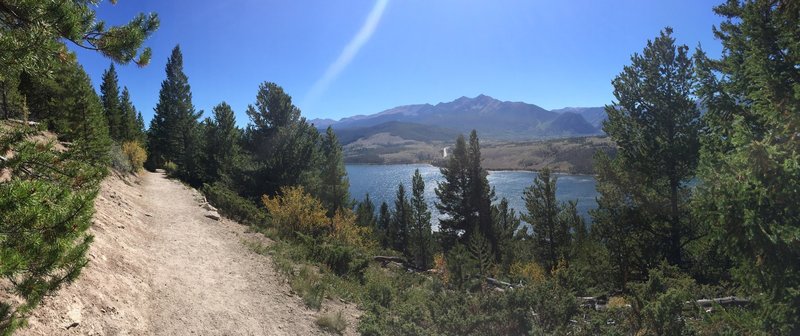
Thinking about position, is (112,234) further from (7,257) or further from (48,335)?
(7,257)

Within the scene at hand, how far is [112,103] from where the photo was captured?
43312 mm

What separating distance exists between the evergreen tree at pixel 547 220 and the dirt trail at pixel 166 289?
24.6 meters

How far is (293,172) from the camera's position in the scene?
2783 centimetres

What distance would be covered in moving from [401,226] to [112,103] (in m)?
39.6

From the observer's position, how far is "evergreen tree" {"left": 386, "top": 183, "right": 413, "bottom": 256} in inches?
1928

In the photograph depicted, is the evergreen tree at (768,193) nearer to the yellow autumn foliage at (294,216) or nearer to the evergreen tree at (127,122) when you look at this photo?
the yellow autumn foliage at (294,216)

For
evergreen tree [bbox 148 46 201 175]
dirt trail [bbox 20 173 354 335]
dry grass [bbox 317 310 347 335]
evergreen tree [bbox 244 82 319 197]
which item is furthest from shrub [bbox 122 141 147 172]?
dry grass [bbox 317 310 347 335]

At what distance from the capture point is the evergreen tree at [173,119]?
44062 millimetres

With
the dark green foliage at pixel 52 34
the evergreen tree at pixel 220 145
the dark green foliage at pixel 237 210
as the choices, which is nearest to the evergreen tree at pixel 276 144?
the evergreen tree at pixel 220 145

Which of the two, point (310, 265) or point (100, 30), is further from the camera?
point (310, 265)

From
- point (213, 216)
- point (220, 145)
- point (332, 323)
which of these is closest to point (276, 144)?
point (220, 145)

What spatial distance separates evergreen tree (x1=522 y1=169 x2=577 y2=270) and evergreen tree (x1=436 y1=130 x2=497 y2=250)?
3937 mm

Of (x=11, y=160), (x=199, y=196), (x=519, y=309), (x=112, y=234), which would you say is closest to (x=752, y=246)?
(x=519, y=309)

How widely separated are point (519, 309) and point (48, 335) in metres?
8.30
